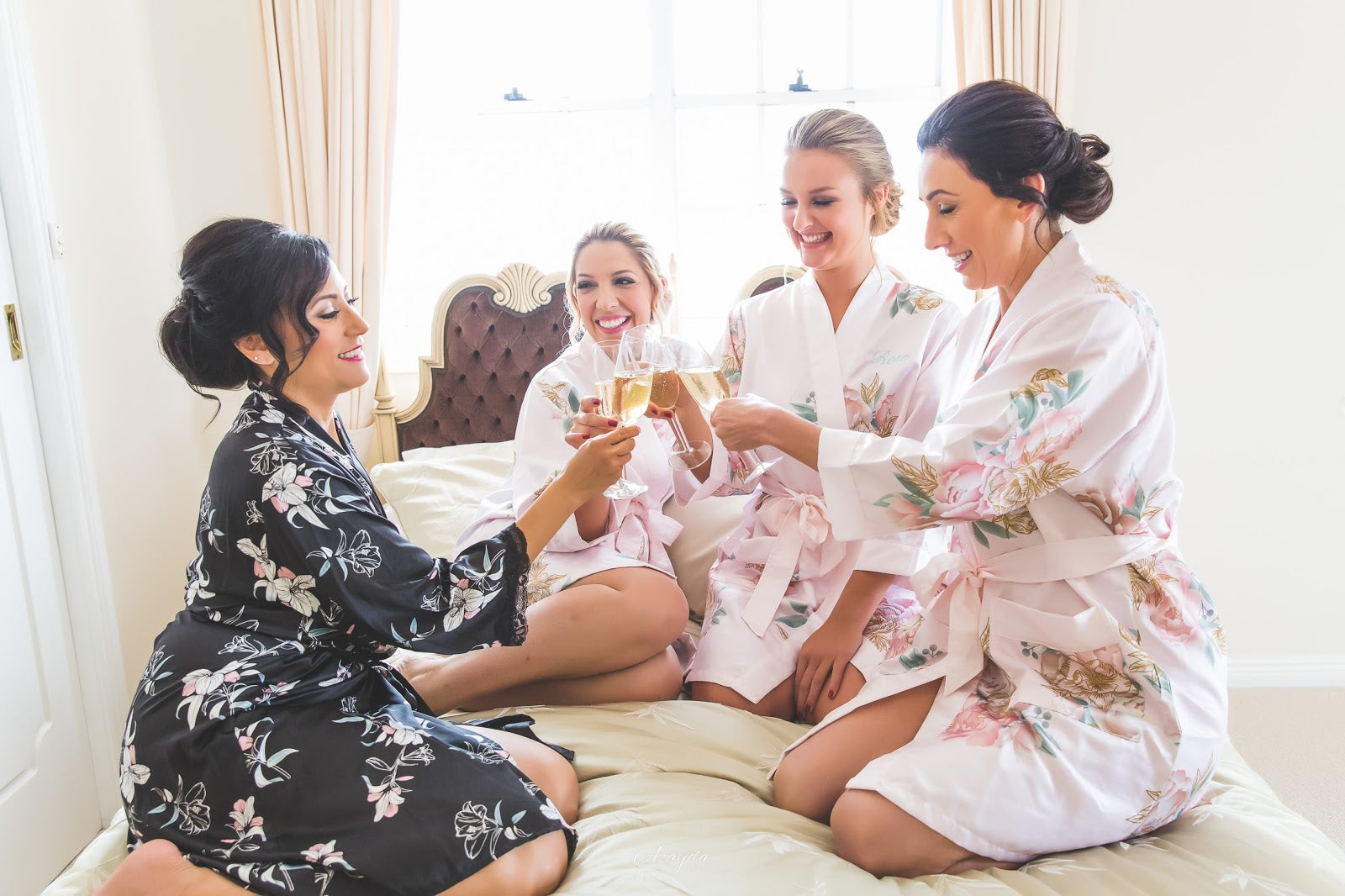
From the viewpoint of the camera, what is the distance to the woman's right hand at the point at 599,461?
4.99 feet

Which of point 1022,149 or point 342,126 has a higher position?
point 342,126

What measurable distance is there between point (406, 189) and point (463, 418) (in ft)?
3.62

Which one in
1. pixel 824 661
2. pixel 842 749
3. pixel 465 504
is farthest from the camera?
pixel 465 504

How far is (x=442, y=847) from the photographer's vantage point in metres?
1.26

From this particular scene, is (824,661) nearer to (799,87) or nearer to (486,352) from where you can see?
(486,352)

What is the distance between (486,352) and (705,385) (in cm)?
159

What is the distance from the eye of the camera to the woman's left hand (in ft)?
5.26

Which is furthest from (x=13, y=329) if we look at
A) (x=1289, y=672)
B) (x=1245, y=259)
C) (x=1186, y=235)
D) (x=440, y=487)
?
(x=1289, y=672)

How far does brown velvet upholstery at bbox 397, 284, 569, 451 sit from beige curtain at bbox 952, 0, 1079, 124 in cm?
159

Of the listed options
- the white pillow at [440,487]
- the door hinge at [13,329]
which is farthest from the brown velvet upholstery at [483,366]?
the door hinge at [13,329]

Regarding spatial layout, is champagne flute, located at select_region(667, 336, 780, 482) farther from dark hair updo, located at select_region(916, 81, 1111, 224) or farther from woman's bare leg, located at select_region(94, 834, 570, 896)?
woman's bare leg, located at select_region(94, 834, 570, 896)

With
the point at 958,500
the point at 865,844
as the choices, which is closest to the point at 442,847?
the point at 865,844

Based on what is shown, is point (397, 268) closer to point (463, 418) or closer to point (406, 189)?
point (406, 189)

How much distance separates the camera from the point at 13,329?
2.38 m
